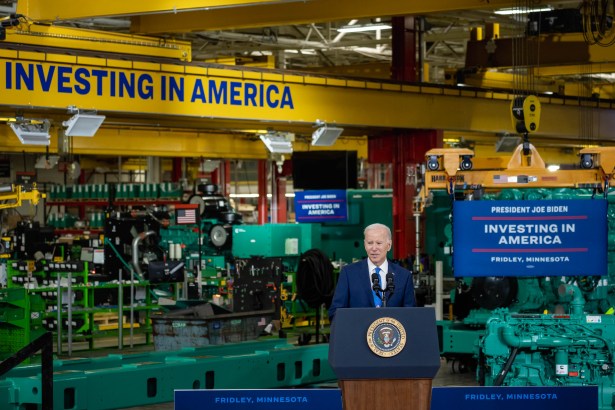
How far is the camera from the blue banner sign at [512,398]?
574 centimetres

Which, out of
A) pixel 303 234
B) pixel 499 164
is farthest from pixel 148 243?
pixel 499 164

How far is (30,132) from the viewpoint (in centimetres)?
1441

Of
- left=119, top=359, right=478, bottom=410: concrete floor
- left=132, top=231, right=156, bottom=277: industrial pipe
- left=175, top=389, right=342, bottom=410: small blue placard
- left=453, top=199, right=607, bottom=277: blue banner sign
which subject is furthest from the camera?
left=132, top=231, right=156, bottom=277: industrial pipe

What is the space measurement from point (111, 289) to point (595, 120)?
32.4 feet

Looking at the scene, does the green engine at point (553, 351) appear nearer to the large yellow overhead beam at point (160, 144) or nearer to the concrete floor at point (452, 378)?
the concrete floor at point (452, 378)

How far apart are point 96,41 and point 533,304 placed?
664 cm

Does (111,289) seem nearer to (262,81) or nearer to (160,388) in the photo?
(262,81)

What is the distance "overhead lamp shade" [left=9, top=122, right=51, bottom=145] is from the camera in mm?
14336

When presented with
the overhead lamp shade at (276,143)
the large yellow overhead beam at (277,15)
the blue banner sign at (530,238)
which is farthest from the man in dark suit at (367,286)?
the overhead lamp shade at (276,143)

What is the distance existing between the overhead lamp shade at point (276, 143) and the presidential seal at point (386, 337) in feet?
42.3

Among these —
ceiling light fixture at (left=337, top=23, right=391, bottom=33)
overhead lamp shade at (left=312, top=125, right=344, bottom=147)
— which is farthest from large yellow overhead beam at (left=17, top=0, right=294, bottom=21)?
ceiling light fixture at (left=337, top=23, right=391, bottom=33)

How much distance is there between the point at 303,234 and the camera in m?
18.2

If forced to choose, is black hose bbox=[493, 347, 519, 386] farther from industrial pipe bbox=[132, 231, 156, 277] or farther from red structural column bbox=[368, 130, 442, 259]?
red structural column bbox=[368, 130, 442, 259]

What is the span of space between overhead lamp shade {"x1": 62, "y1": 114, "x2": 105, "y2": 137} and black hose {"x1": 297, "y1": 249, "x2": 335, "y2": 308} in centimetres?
310
